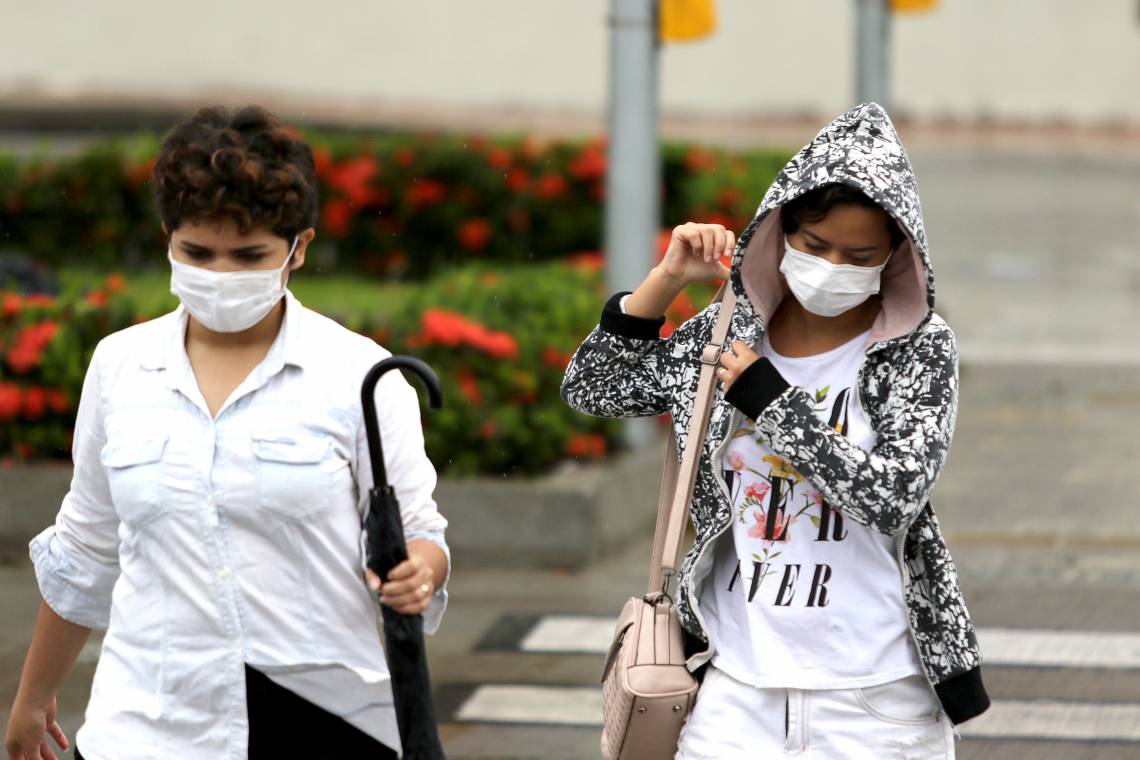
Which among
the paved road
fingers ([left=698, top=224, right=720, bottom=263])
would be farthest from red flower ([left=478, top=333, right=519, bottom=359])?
fingers ([left=698, top=224, right=720, bottom=263])

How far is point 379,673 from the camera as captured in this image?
301cm

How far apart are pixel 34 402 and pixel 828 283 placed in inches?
211

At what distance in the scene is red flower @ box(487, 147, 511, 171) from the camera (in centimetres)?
1323

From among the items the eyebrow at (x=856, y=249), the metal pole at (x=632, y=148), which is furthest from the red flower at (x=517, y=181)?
the eyebrow at (x=856, y=249)

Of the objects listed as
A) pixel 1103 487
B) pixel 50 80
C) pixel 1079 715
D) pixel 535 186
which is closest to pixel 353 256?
pixel 535 186

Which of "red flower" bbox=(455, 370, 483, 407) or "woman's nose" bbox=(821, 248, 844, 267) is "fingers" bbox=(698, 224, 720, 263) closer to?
"woman's nose" bbox=(821, 248, 844, 267)

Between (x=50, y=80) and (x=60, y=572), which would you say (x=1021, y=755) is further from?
(x=50, y=80)

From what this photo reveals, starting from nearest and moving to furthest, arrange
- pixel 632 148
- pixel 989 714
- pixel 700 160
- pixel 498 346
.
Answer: pixel 989 714, pixel 498 346, pixel 632 148, pixel 700 160

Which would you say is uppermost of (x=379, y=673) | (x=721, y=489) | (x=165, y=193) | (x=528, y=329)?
(x=165, y=193)

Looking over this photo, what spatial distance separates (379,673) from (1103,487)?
6648mm

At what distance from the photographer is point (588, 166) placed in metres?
13.2

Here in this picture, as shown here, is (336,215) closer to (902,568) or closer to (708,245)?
(708,245)

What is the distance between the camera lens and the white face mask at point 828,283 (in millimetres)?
3191

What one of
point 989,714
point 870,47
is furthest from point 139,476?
point 870,47
